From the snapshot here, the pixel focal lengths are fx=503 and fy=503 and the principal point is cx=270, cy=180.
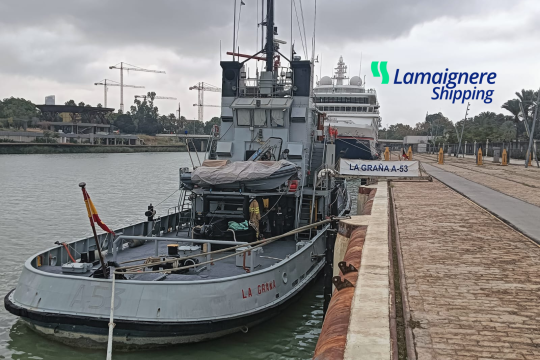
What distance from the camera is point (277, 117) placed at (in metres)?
16.3

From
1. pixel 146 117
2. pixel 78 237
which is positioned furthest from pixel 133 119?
pixel 78 237

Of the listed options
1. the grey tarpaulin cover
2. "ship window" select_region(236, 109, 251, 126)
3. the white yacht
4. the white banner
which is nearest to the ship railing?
the grey tarpaulin cover

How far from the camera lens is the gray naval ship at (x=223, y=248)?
9227 millimetres

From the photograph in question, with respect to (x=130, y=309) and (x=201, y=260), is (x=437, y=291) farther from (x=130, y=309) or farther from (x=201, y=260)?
(x=201, y=260)

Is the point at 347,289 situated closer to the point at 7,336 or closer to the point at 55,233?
the point at 7,336

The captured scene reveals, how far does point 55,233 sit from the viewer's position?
2253cm

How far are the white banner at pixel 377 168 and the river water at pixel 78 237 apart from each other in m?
9.00

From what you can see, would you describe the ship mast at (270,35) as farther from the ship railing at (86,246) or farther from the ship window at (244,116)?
the ship railing at (86,246)

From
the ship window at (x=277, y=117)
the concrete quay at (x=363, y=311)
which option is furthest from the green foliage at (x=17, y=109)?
the concrete quay at (x=363, y=311)

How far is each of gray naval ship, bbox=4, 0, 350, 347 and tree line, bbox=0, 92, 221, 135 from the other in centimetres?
10701

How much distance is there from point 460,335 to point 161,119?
174 m

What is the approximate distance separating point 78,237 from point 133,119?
147 m

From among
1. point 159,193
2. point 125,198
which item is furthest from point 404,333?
point 159,193

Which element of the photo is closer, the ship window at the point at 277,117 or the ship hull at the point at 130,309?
the ship hull at the point at 130,309
